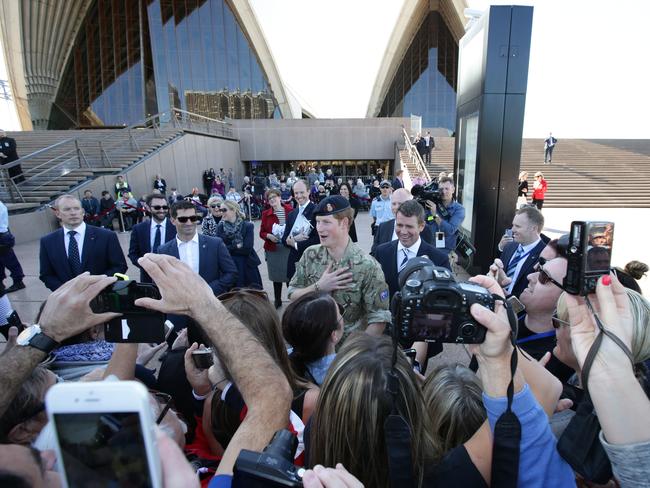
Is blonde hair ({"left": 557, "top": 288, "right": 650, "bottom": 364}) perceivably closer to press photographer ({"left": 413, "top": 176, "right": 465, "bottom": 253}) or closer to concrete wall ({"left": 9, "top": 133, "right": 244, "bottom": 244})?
press photographer ({"left": 413, "top": 176, "right": 465, "bottom": 253})

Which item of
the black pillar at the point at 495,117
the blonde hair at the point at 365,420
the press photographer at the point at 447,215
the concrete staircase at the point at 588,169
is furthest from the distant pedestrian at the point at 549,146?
the blonde hair at the point at 365,420

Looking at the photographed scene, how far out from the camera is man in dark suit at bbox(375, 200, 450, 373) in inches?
131

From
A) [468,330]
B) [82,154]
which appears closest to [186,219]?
[468,330]

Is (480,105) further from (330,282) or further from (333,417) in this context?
(333,417)

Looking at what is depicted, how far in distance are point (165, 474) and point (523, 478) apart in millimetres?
1021

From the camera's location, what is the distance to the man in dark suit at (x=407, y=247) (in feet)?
10.9

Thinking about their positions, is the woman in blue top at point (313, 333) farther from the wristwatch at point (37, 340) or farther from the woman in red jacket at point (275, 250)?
the woman in red jacket at point (275, 250)

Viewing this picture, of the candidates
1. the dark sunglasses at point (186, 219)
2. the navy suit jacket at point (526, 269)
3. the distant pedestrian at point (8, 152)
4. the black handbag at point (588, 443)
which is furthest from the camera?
the distant pedestrian at point (8, 152)

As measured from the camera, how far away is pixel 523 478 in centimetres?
111

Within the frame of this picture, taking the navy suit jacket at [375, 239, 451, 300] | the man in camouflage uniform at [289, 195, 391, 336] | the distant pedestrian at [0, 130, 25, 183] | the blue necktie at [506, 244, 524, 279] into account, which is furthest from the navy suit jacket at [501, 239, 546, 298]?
the distant pedestrian at [0, 130, 25, 183]

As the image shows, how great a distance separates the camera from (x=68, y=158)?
1516 centimetres

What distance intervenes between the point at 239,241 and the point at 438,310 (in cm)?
417

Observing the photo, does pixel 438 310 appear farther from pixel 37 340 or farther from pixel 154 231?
pixel 154 231

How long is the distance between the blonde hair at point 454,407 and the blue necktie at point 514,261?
257 cm
